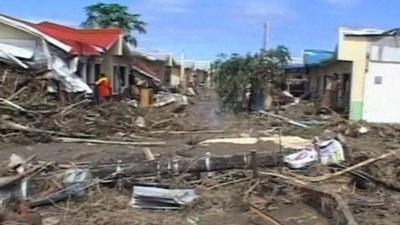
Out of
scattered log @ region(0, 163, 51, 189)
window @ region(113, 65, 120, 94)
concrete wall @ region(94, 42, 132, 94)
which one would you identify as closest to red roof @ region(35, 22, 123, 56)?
concrete wall @ region(94, 42, 132, 94)

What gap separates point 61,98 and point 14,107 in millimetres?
2917

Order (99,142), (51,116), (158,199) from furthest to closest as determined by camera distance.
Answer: (51,116) < (99,142) < (158,199)

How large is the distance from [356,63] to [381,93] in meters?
1.34

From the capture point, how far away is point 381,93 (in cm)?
2312

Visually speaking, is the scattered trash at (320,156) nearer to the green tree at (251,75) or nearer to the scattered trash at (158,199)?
the scattered trash at (158,199)

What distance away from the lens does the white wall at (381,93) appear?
23016 millimetres

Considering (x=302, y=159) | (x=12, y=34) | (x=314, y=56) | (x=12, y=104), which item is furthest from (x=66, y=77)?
(x=314, y=56)

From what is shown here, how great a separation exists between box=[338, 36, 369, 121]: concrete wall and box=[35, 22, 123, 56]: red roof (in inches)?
333

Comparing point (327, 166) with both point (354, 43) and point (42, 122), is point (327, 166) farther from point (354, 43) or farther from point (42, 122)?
point (354, 43)

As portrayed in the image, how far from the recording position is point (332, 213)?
27.8ft

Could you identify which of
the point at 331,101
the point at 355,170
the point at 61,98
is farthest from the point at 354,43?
the point at 355,170

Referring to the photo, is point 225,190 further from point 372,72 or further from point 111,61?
point 111,61

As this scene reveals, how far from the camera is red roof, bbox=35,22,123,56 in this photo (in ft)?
71.2

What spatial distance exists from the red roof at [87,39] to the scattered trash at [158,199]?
11.9m
